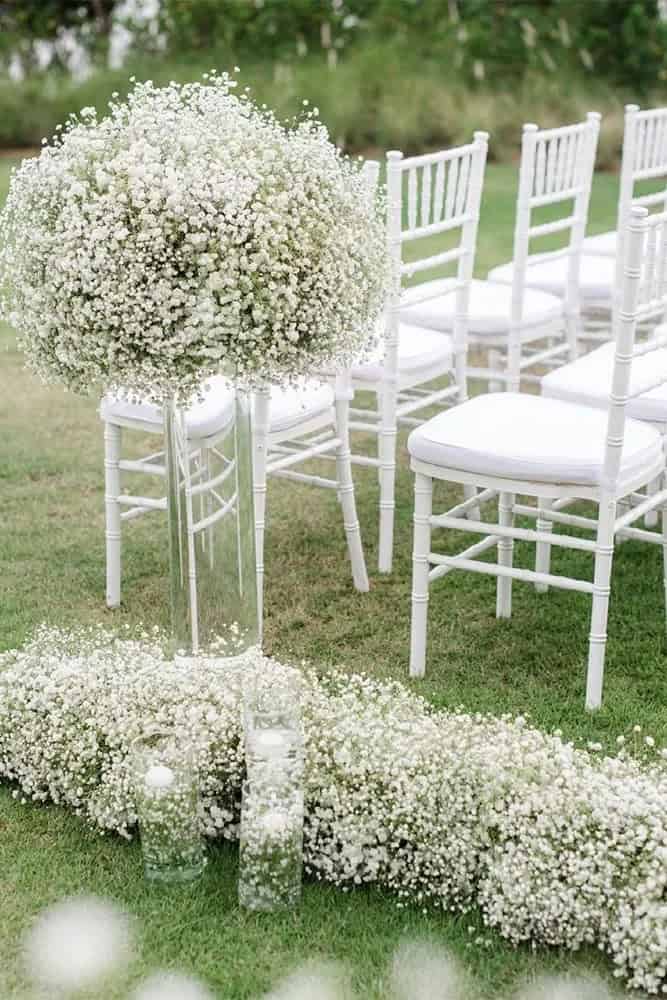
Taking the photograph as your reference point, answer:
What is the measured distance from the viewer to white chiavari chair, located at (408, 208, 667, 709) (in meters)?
3.56

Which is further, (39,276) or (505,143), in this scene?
(505,143)

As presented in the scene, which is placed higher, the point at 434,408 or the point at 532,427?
the point at 532,427

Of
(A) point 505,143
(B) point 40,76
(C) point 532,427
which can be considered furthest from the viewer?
(B) point 40,76

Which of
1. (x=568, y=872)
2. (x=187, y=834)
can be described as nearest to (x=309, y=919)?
(x=187, y=834)

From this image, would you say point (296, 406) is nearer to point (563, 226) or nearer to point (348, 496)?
point (348, 496)

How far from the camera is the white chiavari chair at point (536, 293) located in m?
4.65

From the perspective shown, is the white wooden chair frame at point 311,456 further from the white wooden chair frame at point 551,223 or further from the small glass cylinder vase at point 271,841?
the small glass cylinder vase at point 271,841

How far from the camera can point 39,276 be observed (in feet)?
10.4

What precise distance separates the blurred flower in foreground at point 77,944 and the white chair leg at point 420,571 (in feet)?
4.17

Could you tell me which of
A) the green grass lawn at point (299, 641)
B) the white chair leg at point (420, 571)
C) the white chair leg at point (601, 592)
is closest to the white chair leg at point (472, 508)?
the green grass lawn at point (299, 641)

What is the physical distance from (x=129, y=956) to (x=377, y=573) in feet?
6.86

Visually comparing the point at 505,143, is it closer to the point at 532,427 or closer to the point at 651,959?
the point at 532,427

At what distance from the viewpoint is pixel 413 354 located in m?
4.71

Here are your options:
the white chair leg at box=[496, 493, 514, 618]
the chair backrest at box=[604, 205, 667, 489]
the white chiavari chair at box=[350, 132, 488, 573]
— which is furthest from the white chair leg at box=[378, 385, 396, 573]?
the chair backrest at box=[604, 205, 667, 489]
